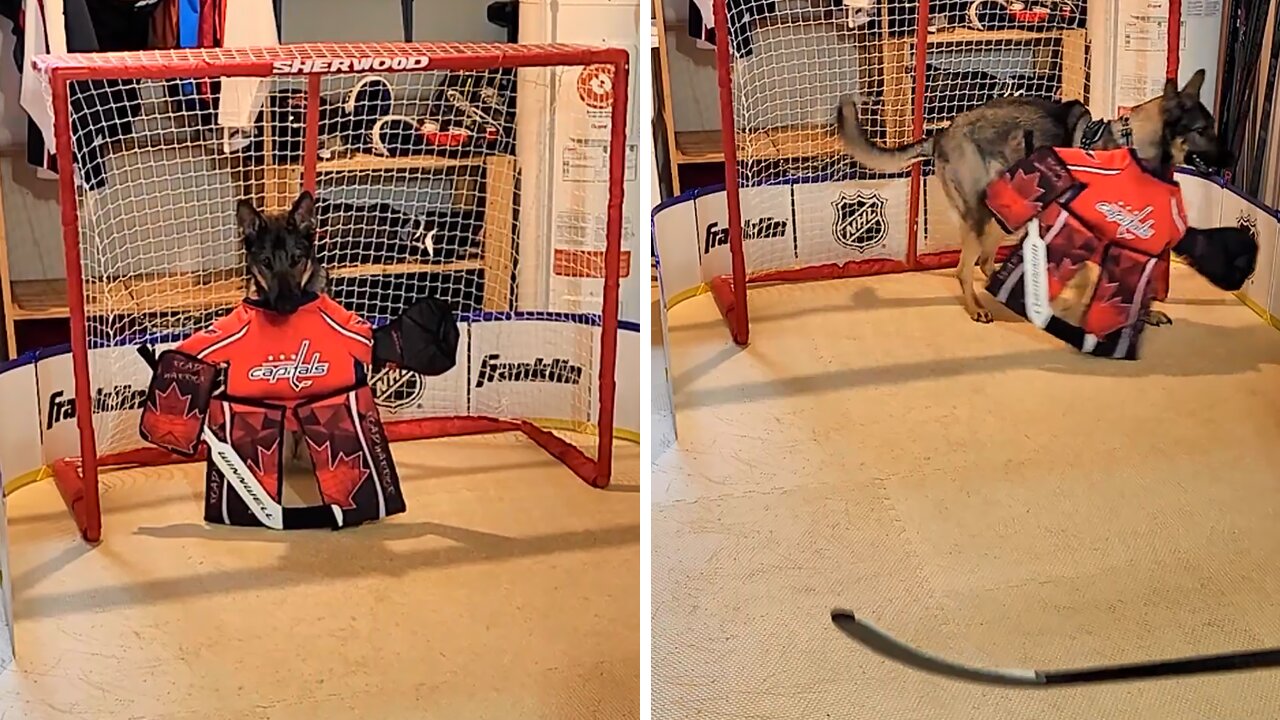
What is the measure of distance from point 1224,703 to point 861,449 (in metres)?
0.74

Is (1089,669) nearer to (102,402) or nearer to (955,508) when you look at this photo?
(955,508)

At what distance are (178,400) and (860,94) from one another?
5.21ft

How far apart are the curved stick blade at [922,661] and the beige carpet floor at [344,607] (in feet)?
1.01

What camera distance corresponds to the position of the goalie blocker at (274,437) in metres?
1.91

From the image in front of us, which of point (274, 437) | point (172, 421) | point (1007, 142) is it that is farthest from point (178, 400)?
point (1007, 142)

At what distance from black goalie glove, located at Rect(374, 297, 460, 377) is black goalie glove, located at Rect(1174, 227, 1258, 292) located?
1.48 m

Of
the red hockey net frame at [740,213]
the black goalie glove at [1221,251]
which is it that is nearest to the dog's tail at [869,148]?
the red hockey net frame at [740,213]

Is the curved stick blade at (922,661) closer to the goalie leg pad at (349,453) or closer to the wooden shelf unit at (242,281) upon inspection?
the goalie leg pad at (349,453)

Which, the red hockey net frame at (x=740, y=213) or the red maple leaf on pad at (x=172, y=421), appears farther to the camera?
the red hockey net frame at (x=740, y=213)

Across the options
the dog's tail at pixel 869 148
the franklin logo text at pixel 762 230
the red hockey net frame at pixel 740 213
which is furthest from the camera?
the franklin logo text at pixel 762 230

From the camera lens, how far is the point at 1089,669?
1.57 metres

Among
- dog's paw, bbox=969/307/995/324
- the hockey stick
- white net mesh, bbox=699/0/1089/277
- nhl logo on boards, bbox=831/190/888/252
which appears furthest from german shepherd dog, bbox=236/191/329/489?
dog's paw, bbox=969/307/995/324

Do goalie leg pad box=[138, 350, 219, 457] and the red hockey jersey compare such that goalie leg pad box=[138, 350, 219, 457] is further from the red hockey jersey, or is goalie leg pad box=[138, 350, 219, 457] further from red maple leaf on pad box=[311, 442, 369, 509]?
red maple leaf on pad box=[311, 442, 369, 509]

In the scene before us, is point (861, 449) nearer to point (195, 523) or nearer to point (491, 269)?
point (491, 269)
